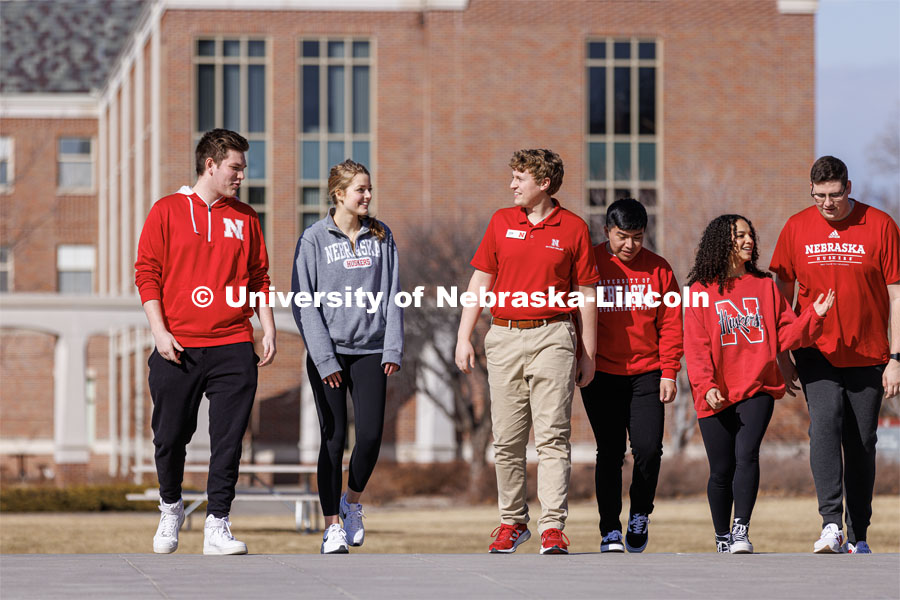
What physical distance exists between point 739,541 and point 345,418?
2.28m

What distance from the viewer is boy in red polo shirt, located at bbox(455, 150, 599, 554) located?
7.83 m

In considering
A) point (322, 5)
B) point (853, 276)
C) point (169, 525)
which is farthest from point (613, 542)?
point (322, 5)

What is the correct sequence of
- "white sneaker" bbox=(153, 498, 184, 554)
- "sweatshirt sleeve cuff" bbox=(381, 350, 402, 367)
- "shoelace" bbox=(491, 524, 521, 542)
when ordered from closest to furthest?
"white sneaker" bbox=(153, 498, 184, 554) < "shoelace" bbox=(491, 524, 521, 542) < "sweatshirt sleeve cuff" bbox=(381, 350, 402, 367)

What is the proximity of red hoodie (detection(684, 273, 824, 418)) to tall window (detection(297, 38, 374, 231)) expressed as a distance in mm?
29623

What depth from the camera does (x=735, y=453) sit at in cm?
800

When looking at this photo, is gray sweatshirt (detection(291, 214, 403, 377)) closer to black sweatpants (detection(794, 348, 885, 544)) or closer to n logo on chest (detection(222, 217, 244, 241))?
n logo on chest (detection(222, 217, 244, 241))

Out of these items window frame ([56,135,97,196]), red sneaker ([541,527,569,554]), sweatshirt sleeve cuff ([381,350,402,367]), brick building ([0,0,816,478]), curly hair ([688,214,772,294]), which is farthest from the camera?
window frame ([56,135,97,196])

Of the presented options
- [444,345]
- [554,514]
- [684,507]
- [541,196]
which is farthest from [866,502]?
[444,345]

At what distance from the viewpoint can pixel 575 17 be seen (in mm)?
36812

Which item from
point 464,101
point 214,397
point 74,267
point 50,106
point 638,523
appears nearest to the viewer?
point 214,397

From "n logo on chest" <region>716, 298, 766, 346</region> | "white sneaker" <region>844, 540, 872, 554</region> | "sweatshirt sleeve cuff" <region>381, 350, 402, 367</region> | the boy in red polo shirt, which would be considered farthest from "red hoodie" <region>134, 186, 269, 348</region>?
"white sneaker" <region>844, 540, 872, 554</region>

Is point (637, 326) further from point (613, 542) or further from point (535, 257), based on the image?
point (613, 542)

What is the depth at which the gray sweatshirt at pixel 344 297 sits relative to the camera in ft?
25.8

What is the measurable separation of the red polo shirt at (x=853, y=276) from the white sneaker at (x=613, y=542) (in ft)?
5.21
